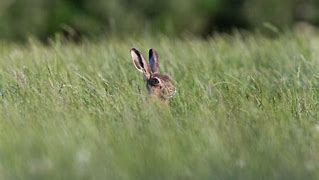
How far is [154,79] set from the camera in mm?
4691

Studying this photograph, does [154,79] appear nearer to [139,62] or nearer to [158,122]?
[139,62]

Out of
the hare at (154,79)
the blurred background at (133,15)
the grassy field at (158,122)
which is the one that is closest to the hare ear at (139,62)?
the hare at (154,79)

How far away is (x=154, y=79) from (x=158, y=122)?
2.75 ft

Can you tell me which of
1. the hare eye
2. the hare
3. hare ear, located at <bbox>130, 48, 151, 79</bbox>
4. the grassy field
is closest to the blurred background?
the grassy field

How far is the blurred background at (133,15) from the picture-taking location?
14258 millimetres

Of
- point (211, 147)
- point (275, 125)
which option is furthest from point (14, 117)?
point (275, 125)

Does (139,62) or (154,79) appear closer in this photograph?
(154,79)

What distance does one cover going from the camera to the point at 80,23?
14391 mm

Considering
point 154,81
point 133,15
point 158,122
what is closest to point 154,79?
point 154,81

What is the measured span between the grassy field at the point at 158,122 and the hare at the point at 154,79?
0.21 ft

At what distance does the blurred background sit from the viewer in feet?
46.8

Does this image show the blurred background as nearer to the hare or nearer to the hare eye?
the hare

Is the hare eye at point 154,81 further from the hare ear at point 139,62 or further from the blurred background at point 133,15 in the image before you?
the blurred background at point 133,15

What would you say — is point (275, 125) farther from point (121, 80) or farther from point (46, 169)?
point (121, 80)
